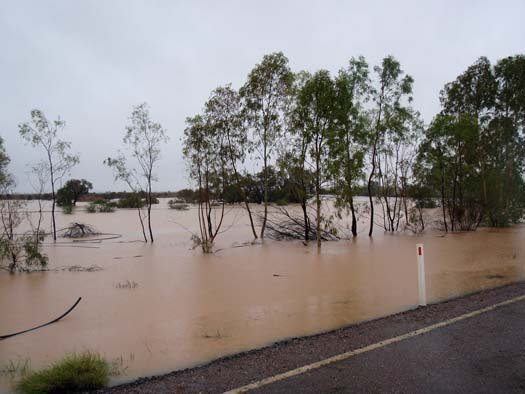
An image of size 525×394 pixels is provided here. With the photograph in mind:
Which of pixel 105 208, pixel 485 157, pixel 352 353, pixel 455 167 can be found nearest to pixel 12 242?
pixel 352 353

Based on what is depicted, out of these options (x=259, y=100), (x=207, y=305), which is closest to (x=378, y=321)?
(x=207, y=305)

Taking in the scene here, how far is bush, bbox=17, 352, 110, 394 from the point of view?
12.0 feet

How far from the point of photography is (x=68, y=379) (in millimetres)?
3742

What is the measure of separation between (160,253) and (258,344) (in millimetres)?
9894

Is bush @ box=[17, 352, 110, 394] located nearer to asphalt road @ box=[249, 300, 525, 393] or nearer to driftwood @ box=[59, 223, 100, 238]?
asphalt road @ box=[249, 300, 525, 393]

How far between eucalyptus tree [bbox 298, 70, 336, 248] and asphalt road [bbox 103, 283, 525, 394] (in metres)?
9.39

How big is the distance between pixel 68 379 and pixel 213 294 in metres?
4.27

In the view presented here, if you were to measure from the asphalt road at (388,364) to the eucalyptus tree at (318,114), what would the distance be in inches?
369

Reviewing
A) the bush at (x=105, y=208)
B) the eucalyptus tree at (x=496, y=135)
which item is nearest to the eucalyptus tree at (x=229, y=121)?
the eucalyptus tree at (x=496, y=135)

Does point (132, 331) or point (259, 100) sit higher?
point (259, 100)

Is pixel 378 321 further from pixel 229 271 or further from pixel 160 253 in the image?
pixel 160 253

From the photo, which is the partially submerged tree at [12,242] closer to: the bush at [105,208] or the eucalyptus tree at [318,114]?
the eucalyptus tree at [318,114]

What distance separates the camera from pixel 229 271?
1041 centimetres

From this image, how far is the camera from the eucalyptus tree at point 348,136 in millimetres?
14062
